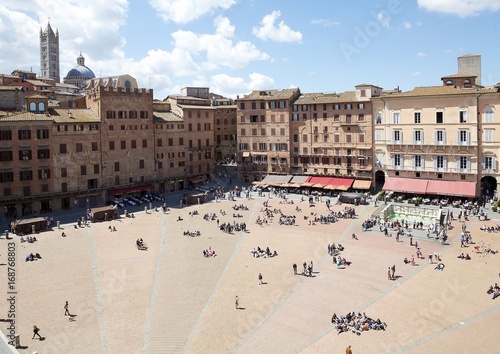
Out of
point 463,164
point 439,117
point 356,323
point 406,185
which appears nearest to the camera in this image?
point 356,323

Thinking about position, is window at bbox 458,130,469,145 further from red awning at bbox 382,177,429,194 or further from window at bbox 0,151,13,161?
window at bbox 0,151,13,161

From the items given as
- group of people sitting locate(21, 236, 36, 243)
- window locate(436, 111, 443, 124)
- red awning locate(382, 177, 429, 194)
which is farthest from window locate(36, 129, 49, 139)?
window locate(436, 111, 443, 124)

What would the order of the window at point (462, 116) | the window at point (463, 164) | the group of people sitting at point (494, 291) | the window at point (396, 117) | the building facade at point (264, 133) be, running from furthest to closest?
the building facade at point (264, 133)
the window at point (396, 117)
the window at point (463, 164)
the window at point (462, 116)
the group of people sitting at point (494, 291)

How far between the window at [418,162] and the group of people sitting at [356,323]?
3948cm

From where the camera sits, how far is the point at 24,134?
→ 194ft

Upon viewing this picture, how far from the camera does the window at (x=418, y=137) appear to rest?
65000 millimetres

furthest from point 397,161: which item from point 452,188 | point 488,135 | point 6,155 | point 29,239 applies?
point 6,155

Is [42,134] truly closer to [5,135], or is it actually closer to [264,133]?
[5,135]

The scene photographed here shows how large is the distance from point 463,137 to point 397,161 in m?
9.40

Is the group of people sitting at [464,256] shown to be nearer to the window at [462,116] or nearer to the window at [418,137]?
the window at [462,116]

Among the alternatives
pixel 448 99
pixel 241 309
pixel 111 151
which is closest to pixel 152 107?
pixel 111 151

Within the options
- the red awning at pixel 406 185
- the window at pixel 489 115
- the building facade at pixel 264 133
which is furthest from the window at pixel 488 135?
the building facade at pixel 264 133

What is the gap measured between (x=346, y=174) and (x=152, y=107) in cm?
3182

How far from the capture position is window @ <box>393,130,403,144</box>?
66.9 meters
